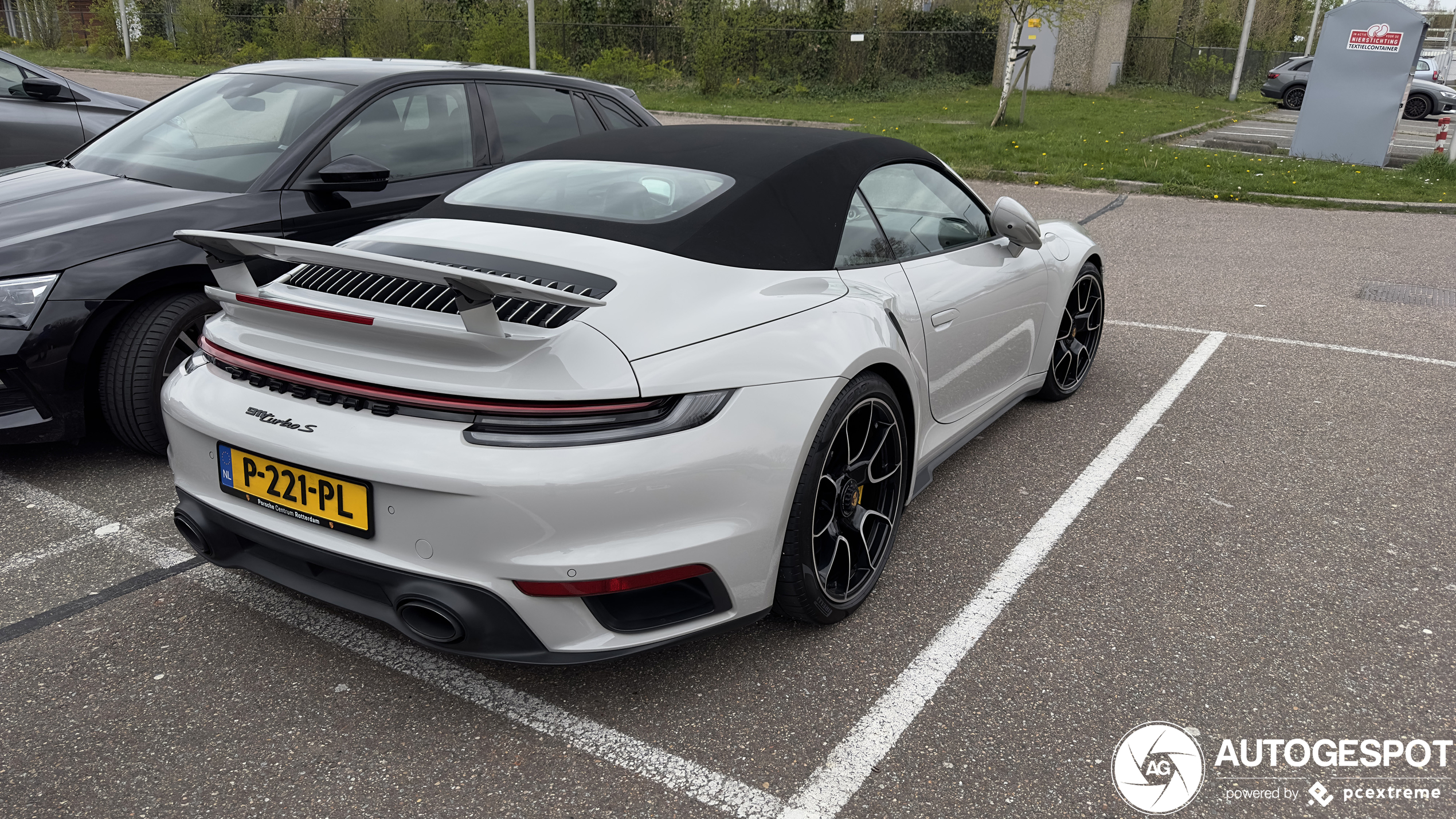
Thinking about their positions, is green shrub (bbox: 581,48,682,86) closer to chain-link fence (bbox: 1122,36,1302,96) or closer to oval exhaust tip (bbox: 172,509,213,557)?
chain-link fence (bbox: 1122,36,1302,96)

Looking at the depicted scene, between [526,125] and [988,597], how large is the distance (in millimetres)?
3353

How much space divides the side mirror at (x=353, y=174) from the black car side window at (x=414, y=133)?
11.4 inches

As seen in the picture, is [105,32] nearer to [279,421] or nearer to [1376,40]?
[1376,40]

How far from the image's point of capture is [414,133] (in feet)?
15.0

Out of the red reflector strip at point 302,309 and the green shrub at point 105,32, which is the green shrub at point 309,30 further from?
the red reflector strip at point 302,309

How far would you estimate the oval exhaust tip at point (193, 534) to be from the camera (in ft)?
8.17

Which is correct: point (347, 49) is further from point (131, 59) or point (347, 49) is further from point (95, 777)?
point (95, 777)

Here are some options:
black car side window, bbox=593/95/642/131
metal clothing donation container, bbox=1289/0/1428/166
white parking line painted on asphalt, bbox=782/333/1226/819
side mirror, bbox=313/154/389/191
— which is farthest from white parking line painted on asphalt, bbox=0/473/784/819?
metal clothing donation container, bbox=1289/0/1428/166

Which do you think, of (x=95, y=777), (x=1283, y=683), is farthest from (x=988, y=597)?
(x=95, y=777)

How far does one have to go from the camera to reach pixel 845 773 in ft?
7.28

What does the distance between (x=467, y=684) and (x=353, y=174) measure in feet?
A: 7.50

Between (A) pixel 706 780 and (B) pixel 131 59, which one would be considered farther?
(B) pixel 131 59

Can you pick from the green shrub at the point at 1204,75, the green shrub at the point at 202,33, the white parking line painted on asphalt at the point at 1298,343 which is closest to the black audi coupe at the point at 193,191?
the white parking line painted on asphalt at the point at 1298,343

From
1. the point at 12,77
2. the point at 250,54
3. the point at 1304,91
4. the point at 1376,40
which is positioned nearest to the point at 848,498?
the point at 12,77
